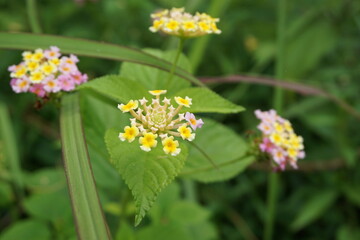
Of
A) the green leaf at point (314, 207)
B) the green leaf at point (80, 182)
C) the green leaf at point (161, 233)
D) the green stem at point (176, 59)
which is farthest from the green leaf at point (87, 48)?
the green leaf at point (314, 207)

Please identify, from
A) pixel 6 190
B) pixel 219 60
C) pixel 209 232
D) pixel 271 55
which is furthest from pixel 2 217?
pixel 271 55

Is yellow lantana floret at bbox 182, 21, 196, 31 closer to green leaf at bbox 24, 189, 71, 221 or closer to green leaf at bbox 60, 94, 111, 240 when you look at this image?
green leaf at bbox 60, 94, 111, 240

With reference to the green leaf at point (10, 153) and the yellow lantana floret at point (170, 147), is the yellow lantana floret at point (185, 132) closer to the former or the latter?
the yellow lantana floret at point (170, 147)

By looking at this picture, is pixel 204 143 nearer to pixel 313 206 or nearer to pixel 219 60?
pixel 313 206

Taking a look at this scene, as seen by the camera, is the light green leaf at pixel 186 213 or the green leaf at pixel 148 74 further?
the light green leaf at pixel 186 213

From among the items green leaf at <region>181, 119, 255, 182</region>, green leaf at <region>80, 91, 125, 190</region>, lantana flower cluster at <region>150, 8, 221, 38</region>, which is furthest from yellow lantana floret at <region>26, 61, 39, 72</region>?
green leaf at <region>181, 119, 255, 182</region>

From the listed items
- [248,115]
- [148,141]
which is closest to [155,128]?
[148,141]
